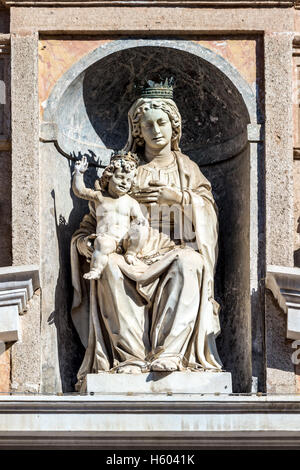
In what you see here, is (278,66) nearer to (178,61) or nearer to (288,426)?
(178,61)

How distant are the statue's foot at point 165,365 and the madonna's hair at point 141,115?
1.86 metres

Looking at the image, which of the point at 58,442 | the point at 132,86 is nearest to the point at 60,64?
the point at 132,86

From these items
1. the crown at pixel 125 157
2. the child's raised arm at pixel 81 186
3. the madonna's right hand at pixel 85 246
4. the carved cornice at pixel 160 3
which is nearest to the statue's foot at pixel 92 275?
the madonna's right hand at pixel 85 246

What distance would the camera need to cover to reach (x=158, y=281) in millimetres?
15516

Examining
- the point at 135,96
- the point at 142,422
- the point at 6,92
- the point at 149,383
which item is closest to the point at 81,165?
the point at 6,92

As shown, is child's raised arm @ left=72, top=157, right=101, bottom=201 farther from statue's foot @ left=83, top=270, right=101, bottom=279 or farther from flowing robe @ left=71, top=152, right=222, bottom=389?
statue's foot @ left=83, top=270, right=101, bottom=279

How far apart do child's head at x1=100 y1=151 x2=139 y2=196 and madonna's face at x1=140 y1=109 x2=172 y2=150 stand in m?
0.40

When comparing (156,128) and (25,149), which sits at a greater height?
(156,128)

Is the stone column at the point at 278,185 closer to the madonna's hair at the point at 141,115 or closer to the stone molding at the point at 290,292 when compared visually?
the stone molding at the point at 290,292

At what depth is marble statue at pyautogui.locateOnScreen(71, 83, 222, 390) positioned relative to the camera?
15.4 metres

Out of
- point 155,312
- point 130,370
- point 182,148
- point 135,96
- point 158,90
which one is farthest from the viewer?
point 182,148

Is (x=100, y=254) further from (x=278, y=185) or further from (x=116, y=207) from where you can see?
(x=278, y=185)

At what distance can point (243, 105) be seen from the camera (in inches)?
634

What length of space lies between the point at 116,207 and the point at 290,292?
1.38 meters
